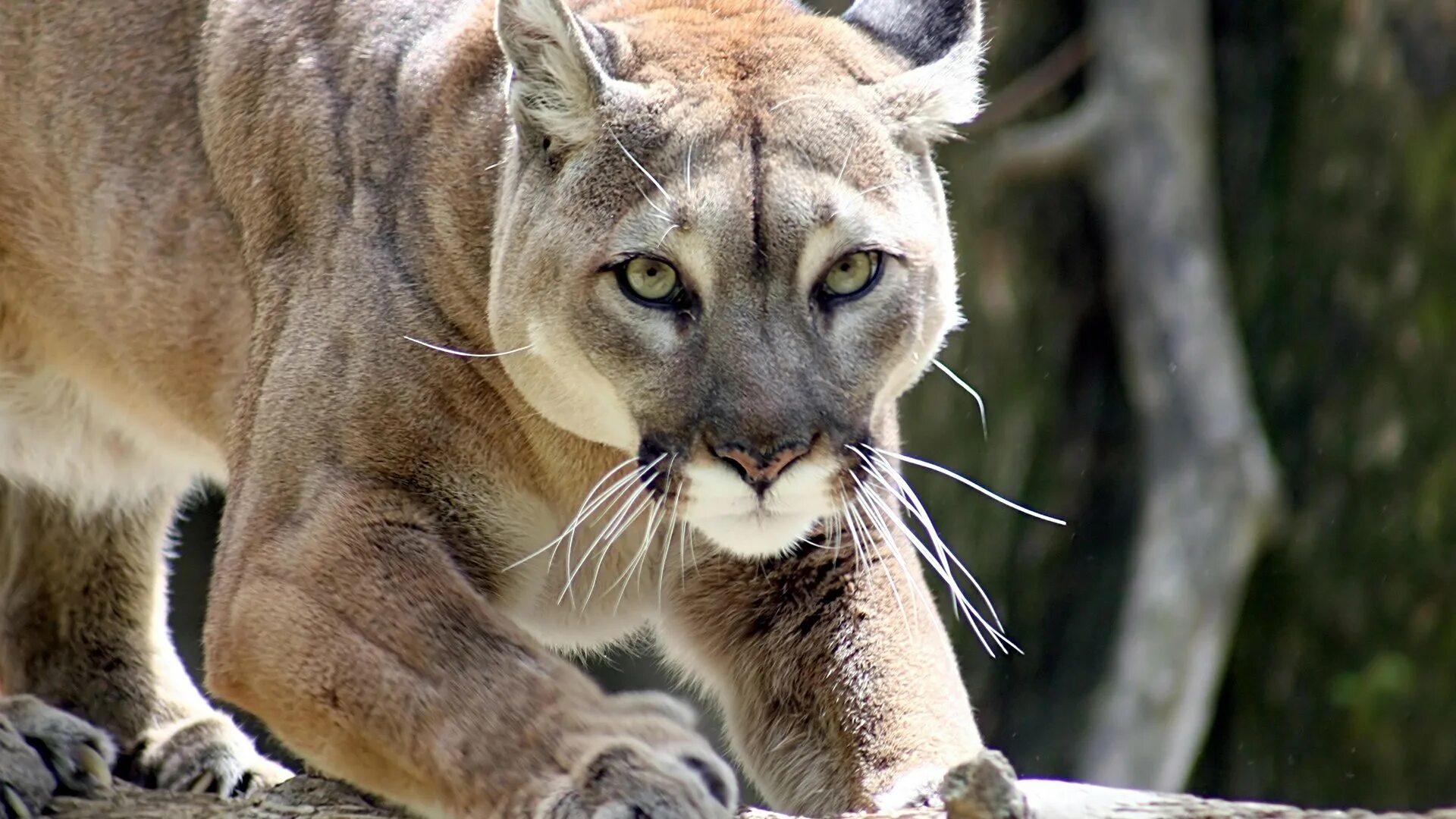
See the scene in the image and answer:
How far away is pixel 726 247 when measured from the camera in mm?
3598

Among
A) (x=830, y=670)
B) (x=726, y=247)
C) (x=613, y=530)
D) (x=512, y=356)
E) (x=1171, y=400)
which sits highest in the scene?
(x=726, y=247)

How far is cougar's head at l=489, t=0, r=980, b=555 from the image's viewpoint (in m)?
3.55

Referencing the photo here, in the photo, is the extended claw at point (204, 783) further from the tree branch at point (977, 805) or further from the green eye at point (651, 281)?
the green eye at point (651, 281)

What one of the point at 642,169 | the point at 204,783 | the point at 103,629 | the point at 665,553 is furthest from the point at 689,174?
the point at 103,629

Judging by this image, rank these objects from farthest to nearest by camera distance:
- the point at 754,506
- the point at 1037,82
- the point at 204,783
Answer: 1. the point at 1037,82
2. the point at 204,783
3. the point at 754,506

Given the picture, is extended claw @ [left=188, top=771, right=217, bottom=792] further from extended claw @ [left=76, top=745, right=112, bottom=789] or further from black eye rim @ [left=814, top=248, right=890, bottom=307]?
black eye rim @ [left=814, top=248, right=890, bottom=307]

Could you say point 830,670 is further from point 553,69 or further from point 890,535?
point 553,69

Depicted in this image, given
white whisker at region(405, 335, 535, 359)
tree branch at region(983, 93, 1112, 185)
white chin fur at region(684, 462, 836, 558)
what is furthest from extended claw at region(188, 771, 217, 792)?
tree branch at region(983, 93, 1112, 185)

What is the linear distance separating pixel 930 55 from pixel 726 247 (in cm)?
97

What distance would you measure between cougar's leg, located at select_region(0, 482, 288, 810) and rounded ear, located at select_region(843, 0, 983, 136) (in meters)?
2.28

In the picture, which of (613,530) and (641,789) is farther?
(613,530)

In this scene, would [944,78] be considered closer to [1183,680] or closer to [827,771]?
[827,771]

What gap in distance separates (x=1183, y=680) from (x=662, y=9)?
4.51 m

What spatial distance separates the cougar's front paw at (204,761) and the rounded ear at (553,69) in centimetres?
180
